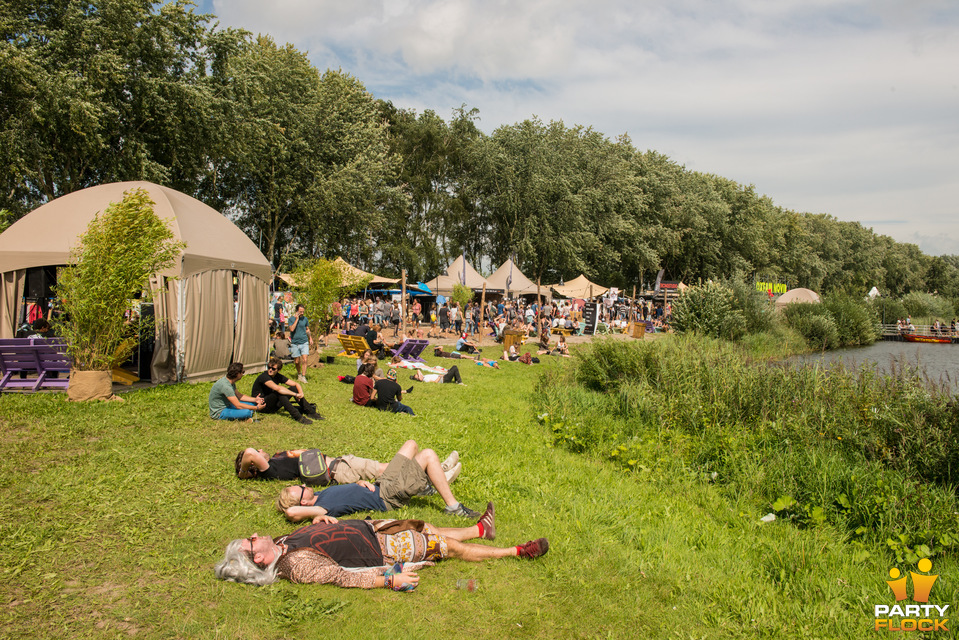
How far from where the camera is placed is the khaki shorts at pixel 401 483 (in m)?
5.49

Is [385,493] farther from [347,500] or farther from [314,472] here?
[314,472]

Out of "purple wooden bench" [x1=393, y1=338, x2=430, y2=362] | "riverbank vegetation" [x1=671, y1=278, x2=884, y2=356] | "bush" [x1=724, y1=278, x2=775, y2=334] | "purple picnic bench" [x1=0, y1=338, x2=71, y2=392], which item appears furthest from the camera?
"bush" [x1=724, y1=278, x2=775, y2=334]

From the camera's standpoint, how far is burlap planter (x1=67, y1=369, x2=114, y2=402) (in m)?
8.55

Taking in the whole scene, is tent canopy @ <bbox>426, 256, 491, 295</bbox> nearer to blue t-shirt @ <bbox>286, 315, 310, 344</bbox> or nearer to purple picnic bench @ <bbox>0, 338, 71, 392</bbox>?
blue t-shirt @ <bbox>286, 315, 310, 344</bbox>

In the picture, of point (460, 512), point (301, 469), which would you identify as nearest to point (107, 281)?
point (301, 469)

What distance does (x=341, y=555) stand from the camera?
170 inches

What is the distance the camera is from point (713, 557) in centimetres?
568

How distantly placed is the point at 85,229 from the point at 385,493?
371 inches

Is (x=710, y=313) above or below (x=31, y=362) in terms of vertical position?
above

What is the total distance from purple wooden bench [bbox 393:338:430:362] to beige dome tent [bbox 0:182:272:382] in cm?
449

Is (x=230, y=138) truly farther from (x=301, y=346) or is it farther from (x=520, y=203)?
(x=520, y=203)

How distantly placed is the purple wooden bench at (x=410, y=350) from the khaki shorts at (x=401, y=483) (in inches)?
417

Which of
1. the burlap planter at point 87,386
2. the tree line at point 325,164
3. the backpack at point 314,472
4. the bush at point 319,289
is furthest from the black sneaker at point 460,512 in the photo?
the tree line at point 325,164

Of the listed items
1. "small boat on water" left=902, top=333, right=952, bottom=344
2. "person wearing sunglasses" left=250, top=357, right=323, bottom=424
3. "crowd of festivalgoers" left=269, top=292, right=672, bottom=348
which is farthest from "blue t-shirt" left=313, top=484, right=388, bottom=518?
"small boat on water" left=902, top=333, right=952, bottom=344
